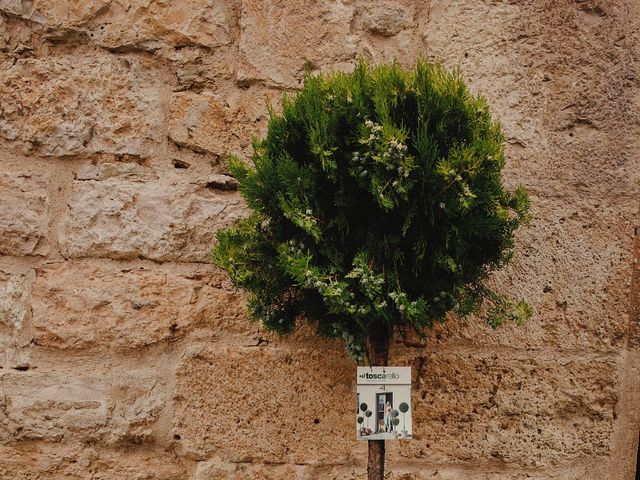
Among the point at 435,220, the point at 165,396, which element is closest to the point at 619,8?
the point at 435,220

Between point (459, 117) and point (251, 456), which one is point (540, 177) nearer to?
point (459, 117)

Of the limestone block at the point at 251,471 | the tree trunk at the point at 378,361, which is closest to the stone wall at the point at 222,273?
the limestone block at the point at 251,471

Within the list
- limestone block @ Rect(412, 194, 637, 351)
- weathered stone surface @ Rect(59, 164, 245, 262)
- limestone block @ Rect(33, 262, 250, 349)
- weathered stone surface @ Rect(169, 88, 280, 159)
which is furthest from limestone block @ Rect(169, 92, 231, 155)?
limestone block @ Rect(412, 194, 637, 351)

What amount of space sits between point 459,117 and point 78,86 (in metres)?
1.12

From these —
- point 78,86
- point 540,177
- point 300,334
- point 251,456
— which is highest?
point 78,86

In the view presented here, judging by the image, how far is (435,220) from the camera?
128cm

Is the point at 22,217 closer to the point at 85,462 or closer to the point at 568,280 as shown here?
the point at 85,462

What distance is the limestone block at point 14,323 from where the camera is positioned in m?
1.72

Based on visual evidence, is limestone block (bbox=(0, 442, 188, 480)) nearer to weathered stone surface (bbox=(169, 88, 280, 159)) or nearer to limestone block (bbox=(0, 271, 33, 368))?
limestone block (bbox=(0, 271, 33, 368))

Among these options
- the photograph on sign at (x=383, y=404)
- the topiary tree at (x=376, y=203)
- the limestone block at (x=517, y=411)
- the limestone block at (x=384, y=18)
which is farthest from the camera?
the limestone block at (x=384, y=18)

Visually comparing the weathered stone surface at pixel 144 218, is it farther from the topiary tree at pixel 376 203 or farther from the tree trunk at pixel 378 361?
the tree trunk at pixel 378 361

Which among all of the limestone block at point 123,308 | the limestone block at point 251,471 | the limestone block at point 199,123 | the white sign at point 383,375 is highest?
the limestone block at point 199,123

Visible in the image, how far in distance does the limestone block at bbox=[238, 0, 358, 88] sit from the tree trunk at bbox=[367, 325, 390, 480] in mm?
784

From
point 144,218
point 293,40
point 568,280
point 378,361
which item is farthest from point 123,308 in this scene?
point 568,280
